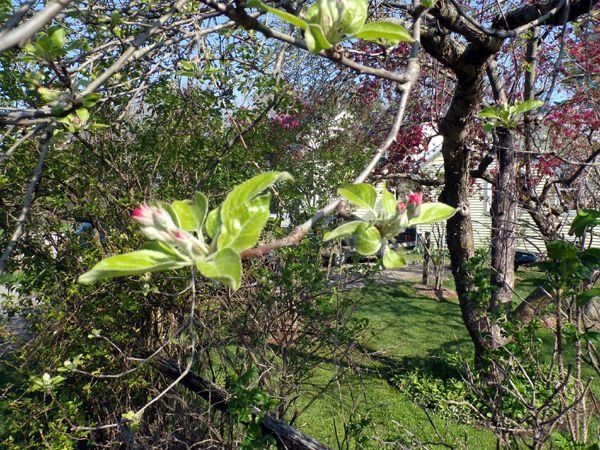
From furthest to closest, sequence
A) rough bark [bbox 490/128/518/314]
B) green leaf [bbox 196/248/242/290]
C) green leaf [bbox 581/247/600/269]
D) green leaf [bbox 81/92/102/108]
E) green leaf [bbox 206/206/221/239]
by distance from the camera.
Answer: rough bark [bbox 490/128/518/314] → green leaf [bbox 581/247/600/269] → green leaf [bbox 81/92/102/108] → green leaf [bbox 206/206/221/239] → green leaf [bbox 196/248/242/290]

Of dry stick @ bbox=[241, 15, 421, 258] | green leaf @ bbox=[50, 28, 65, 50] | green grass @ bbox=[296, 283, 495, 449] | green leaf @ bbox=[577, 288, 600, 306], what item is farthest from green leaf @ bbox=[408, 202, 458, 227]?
green grass @ bbox=[296, 283, 495, 449]

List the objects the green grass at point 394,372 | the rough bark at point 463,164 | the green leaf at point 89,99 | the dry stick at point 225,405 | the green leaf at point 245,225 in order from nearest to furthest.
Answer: the green leaf at point 245,225 < the green leaf at point 89,99 < the dry stick at point 225,405 < the rough bark at point 463,164 < the green grass at point 394,372

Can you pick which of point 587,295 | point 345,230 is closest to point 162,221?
point 345,230

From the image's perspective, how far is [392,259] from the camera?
99cm

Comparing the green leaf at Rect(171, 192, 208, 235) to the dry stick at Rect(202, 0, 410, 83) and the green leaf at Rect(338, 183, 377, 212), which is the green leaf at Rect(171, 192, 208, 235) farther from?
the dry stick at Rect(202, 0, 410, 83)

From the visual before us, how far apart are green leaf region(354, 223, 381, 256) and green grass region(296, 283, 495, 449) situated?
1915 millimetres

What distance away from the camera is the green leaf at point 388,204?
90 centimetres

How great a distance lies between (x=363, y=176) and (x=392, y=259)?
20 centimetres

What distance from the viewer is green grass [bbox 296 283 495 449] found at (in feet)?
12.7

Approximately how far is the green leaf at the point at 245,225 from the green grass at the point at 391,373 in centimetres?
208

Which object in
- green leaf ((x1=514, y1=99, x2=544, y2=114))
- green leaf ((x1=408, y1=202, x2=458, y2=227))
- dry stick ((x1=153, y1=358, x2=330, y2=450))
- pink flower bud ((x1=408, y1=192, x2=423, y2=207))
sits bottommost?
dry stick ((x1=153, y1=358, x2=330, y2=450))

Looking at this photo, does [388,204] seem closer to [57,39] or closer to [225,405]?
[57,39]

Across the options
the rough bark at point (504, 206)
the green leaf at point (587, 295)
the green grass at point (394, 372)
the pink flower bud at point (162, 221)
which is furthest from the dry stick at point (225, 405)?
the rough bark at point (504, 206)

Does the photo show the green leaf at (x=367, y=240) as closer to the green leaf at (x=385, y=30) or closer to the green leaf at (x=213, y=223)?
the green leaf at (x=213, y=223)
